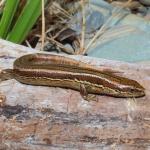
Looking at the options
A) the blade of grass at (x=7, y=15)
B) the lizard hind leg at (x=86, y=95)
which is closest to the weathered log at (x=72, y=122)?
the lizard hind leg at (x=86, y=95)

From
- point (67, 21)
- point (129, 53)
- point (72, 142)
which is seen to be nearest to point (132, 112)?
point (72, 142)

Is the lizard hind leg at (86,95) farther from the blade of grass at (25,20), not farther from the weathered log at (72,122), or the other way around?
the blade of grass at (25,20)

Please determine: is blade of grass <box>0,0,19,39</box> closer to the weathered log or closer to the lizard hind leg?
the weathered log

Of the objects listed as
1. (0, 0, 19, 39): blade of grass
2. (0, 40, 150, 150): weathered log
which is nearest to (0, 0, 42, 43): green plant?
(0, 0, 19, 39): blade of grass

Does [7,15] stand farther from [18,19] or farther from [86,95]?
[86,95]

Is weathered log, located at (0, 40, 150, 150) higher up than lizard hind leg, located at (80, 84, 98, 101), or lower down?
lower down

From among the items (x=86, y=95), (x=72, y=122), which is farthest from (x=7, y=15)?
(x=72, y=122)
